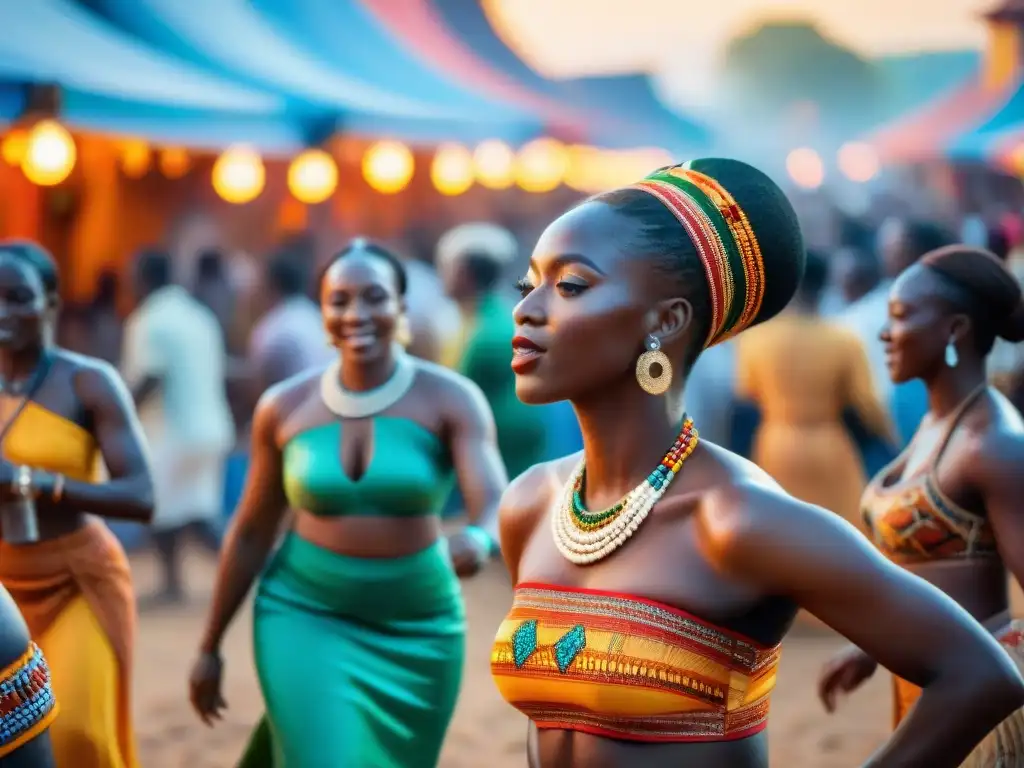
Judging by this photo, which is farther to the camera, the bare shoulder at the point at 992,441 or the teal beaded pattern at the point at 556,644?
the bare shoulder at the point at 992,441

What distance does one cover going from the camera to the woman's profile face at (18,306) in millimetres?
4188

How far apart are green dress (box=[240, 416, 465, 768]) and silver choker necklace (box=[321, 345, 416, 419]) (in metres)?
0.05

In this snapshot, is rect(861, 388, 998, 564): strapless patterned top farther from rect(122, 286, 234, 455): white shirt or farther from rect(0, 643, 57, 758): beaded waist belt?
rect(122, 286, 234, 455): white shirt

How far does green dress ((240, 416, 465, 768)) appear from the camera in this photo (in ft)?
13.5

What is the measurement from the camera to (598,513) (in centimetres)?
248

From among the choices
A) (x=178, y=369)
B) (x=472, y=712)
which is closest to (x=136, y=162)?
(x=178, y=369)

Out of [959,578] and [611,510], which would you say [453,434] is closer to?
[959,578]

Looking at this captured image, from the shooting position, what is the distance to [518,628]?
8.12 ft

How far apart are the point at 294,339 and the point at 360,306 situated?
4.76 meters

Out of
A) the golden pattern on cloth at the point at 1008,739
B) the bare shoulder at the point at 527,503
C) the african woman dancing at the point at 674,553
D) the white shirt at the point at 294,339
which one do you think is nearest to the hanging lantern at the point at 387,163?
the white shirt at the point at 294,339

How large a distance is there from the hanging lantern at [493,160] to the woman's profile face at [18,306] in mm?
9068

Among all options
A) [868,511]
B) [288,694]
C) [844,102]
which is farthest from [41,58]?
[844,102]

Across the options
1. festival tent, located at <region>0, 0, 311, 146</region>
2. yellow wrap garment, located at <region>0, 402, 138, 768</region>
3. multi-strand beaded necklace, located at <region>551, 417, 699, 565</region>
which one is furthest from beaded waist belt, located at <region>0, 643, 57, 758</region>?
festival tent, located at <region>0, 0, 311, 146</region>

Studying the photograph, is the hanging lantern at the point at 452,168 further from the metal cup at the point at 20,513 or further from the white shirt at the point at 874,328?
the metal cup at the point at 20,513
